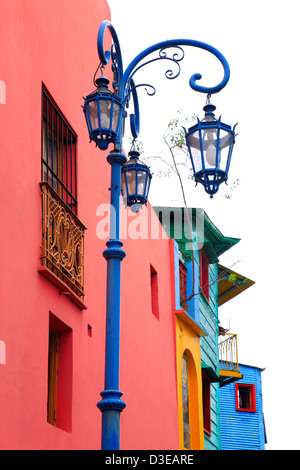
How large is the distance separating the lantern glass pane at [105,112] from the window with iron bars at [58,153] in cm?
215

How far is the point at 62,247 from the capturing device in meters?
9.64

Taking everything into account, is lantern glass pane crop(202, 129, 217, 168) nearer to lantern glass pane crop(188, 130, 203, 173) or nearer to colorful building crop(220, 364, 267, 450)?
lantern glass pane crop(188, 130, 203, 173)

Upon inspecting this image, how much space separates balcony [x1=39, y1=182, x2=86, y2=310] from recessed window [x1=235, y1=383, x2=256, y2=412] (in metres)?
21.1

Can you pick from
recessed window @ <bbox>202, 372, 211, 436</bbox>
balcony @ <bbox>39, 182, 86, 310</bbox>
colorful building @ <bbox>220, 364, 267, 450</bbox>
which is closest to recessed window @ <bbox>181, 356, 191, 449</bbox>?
recessed window @ <bbox>202, 372, 211, 436</bbox>

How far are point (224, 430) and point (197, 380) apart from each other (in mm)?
12758

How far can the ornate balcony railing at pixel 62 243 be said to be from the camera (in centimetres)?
912

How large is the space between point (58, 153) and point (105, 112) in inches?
121

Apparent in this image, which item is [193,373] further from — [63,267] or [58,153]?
[63,267]

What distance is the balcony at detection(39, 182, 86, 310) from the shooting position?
9086 millimetres

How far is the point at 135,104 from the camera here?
381 inches

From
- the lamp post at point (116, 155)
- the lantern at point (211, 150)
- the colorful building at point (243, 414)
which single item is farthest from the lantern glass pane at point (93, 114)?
the colorful building at point (243, 414)

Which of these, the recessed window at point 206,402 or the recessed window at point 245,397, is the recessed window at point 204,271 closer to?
the recessed window at point 206,402
